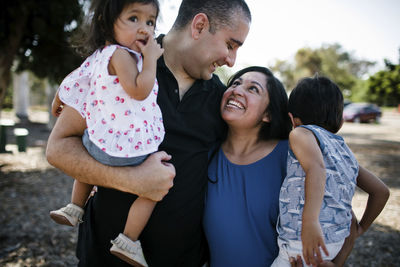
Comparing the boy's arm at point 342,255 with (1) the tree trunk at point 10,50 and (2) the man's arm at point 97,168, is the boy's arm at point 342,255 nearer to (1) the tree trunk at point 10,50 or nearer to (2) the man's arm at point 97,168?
(2) the man's arm at point 97,168

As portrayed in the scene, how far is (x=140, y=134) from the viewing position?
5.31 feet

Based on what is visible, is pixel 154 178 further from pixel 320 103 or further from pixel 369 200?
pixel 369 200

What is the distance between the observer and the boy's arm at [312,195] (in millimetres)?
1562

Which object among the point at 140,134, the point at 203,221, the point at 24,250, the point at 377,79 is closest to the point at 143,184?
the point at 140,134

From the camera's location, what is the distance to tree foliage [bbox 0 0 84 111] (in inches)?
240

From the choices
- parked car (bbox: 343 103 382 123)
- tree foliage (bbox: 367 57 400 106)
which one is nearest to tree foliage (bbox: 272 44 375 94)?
tree foliage (bbox: 367 57 400 106)

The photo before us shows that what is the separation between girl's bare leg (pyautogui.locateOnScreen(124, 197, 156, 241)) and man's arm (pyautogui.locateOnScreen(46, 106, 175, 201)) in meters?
0.09

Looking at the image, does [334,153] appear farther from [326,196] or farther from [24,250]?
[24,250]

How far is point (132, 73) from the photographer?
1.51 meters

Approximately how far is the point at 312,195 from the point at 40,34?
23.3 ft

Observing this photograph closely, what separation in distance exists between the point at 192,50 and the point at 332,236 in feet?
5.09

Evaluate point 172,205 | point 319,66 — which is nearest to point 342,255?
point 172,205

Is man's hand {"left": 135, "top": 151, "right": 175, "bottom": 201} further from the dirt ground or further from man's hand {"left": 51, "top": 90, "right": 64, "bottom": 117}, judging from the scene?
the dirt ground

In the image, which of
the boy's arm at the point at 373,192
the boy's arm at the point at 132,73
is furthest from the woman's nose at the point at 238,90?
the boy's arm at the point at 373,192
